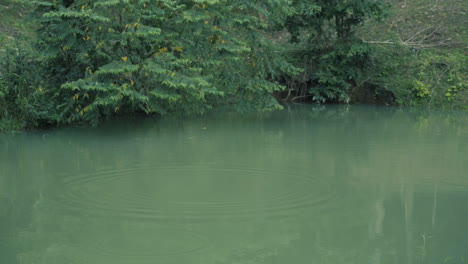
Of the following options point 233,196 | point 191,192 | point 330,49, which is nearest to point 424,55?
point 330,49

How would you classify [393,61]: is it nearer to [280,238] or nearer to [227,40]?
[227,40]

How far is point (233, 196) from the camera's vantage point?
7027mm

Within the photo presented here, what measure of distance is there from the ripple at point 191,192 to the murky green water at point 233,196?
0.02m

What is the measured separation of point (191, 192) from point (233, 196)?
49 cm

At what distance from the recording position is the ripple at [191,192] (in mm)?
6441

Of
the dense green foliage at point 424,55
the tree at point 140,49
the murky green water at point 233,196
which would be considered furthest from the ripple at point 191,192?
the dense green foliage at point 424,55

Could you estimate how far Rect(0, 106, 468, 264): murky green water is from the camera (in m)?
5.34

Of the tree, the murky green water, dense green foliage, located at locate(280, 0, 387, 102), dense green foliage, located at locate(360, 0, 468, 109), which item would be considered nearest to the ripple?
the murky green water

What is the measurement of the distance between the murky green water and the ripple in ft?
0.07

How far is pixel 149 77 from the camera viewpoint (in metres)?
11.0

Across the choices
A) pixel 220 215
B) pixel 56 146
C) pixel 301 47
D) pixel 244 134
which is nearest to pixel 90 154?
pixel 56 146

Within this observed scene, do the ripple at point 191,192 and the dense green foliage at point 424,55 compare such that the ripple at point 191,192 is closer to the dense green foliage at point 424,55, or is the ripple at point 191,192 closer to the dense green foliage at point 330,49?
the dense green foliage at point 330,49

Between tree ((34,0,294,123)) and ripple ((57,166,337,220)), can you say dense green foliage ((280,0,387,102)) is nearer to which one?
tree ((34,0,294,123))

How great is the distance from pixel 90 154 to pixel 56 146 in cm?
108
